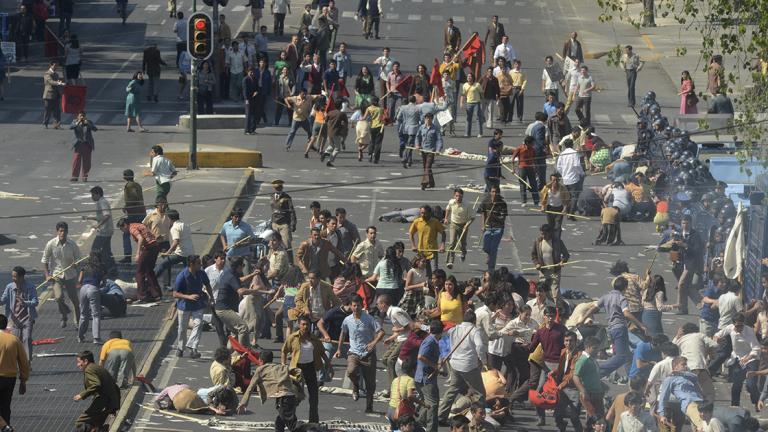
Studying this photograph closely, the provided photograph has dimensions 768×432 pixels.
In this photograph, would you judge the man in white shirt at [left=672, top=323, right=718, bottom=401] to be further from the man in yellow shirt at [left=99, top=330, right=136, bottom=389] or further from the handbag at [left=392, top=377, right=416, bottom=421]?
the man in yellow shirt at [left=99, top=330, right=136, bottom=389]

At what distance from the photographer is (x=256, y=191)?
33.8m

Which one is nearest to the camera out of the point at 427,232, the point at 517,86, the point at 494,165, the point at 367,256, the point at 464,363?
the point at 464,363

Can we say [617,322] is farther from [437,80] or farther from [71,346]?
[437,80]

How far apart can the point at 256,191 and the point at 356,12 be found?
2247 cm

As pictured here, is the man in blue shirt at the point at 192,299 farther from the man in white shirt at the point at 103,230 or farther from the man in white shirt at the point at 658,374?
the man in white shirt at the point at 658,374

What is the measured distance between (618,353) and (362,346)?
3.43 metres

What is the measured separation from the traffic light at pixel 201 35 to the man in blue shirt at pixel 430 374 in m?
14.3

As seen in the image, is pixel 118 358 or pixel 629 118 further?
pixel 629 118

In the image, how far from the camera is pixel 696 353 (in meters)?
20.8

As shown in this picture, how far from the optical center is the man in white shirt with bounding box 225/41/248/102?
42375 millimetres

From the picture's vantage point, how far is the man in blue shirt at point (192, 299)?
2239 centimetres

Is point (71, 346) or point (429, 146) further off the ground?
point (429, 146)

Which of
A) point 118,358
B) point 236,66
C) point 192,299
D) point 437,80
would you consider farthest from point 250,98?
point 118,358

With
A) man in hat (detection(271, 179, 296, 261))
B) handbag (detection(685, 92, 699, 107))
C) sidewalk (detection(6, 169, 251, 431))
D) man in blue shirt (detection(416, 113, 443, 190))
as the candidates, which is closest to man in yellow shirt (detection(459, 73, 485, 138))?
man in blue shirt (detection(416, 113, 443, 190))
